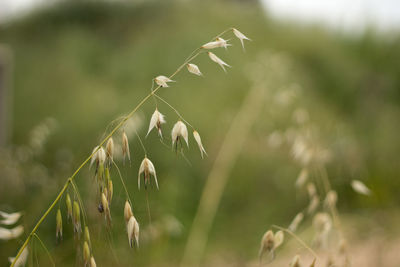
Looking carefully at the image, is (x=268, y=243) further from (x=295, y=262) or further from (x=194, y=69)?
(x=194, y=69)

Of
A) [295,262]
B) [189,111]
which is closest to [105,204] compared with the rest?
[295,262]

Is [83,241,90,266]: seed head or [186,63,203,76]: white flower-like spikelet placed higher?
[186,63,203,76]: white flower-like spikelet

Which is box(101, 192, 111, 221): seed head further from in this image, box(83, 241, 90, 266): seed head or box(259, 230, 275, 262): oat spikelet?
box(259, 230, 275, 262): oat spikelet

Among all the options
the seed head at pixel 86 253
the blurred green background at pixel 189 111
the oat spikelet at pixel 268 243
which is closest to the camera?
the seed head at pixel 86 253

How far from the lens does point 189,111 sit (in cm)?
319

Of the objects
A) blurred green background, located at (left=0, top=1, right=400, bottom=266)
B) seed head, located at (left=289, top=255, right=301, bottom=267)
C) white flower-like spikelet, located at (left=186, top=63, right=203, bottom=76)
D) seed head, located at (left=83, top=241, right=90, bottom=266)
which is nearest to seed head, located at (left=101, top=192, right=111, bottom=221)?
seed head, located at (left=83, top=241, right=90, bottom=266)

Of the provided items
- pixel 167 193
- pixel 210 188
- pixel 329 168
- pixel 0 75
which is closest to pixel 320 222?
pixel 210 188

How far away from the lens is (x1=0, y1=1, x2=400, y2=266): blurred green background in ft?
6.23

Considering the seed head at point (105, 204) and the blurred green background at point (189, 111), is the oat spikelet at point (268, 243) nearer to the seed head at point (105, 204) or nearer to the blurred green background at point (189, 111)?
the seed head at point (105, 204)

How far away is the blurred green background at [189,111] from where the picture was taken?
74.7 inches

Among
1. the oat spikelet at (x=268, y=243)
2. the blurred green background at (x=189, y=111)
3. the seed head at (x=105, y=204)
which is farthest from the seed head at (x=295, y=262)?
the blurred green background at (x=189, y=111)

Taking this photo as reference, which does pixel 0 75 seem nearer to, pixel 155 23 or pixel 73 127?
pixel 73 127

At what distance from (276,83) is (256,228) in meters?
1.65

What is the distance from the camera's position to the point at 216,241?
2314mm
